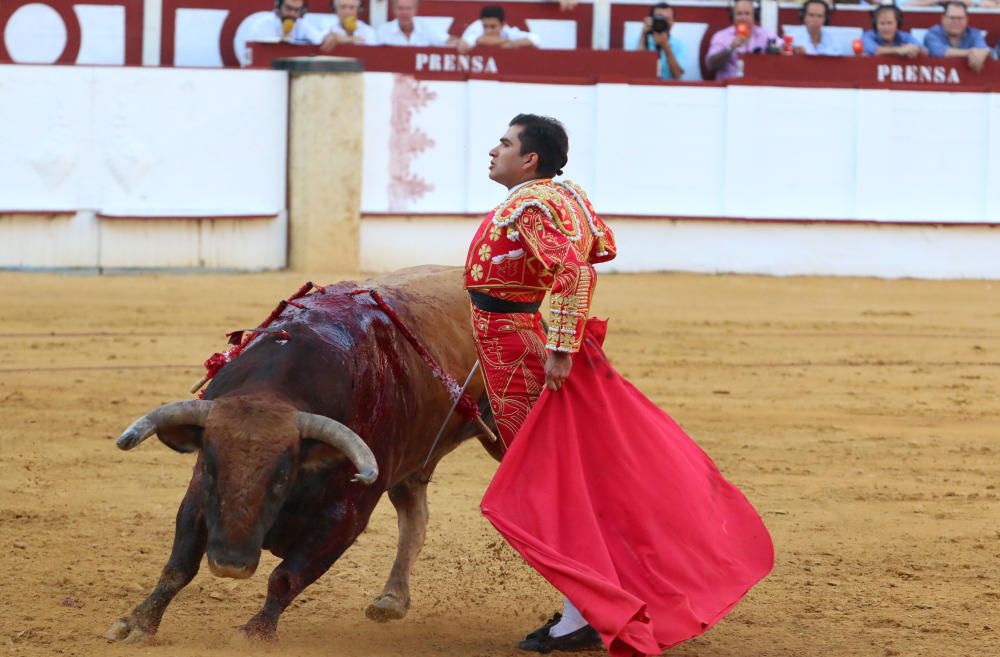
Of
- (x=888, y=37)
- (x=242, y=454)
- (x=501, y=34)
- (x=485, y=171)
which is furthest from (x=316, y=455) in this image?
(x=888, y=37)

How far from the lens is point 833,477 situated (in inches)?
235

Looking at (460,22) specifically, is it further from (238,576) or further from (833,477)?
(238,576)

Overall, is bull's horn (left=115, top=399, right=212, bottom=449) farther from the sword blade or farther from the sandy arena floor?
the sword blade

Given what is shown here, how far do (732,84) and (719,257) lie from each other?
4.19 feet

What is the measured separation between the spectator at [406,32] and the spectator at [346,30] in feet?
0.37

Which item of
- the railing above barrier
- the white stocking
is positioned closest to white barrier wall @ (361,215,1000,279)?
the railing above barrier

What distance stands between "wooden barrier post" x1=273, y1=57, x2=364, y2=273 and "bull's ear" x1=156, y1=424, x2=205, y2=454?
7515 mm

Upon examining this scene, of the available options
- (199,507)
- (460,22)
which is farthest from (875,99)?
(199,507)

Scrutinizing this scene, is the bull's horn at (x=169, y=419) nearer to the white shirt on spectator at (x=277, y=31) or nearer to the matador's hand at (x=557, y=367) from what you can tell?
the matador's hand at (x=557, y=367)

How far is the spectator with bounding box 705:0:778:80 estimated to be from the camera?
11.9m

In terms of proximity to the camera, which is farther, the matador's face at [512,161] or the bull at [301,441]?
the matador's face at [512,161]

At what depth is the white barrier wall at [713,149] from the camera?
11469 mm

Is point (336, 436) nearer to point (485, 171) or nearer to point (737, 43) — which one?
point (485, 171)

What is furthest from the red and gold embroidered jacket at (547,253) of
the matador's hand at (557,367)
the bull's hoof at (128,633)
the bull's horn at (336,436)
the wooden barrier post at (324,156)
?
the wooden barrier post at (324,156)
